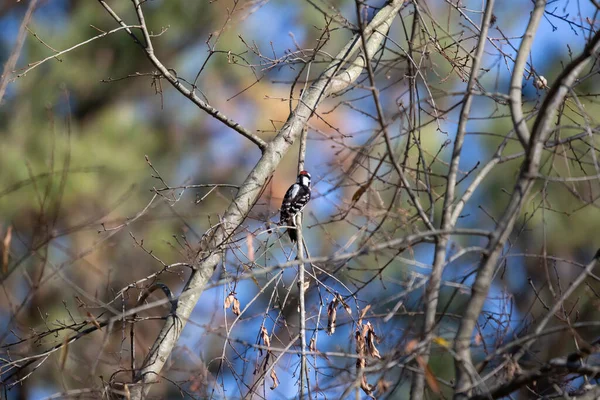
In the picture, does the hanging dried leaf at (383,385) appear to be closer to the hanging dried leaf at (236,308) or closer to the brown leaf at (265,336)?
the brown leaf at (265,336)

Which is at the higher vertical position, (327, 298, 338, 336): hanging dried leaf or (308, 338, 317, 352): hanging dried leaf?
(327, 298, 338, 336): hanging dried leaf

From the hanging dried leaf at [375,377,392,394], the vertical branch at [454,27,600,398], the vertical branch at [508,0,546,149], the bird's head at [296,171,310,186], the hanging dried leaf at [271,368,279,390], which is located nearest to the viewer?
the hanging dried leaf at [375,377,392,394]

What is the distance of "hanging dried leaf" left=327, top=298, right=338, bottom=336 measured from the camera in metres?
3.25

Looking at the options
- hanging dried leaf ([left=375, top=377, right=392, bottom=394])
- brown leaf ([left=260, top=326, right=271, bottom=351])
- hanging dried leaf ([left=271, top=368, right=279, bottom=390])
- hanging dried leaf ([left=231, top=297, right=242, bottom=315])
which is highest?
hanging dried leaf ([left=231, top=297, right=242, bottom=315])

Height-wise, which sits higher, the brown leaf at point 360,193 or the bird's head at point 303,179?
the bird's head at point 303,179

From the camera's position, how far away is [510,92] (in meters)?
2.84

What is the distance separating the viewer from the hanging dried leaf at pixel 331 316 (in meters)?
3.25

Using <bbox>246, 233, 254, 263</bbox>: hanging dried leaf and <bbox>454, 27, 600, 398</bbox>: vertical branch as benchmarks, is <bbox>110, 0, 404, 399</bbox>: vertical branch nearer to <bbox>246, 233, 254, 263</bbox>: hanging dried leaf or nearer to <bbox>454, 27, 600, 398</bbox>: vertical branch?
<bbox>246, 233, 254, 263</bbox>: hanging dried leaf

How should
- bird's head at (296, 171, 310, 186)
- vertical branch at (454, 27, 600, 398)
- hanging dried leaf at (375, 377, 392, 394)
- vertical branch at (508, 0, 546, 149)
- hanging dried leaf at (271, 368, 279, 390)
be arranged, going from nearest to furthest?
1. hanging dried leaf at (375, 377, 392, 394)
2. vertical branch at (454, 27, 600, 398)
3. vertical branch at (508, 0, 546, 149)
4. hanging dried leaf at (271, 368, 279, 390)
5. bird's head at (296, 171, 310, 186)

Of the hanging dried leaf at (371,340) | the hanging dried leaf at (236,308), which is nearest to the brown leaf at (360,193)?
the hanging dried leaf at (371,340)

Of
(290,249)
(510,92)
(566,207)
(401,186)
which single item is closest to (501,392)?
(401,186)

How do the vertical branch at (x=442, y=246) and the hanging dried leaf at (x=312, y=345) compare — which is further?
the hanging dried leaf at (x=312, y=345)

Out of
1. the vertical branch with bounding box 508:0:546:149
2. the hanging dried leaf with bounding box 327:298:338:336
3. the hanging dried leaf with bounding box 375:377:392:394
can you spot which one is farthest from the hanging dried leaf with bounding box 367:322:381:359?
the vertical branch with bounding box 508:0:546:149

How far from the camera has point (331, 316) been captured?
3283 millimetres
